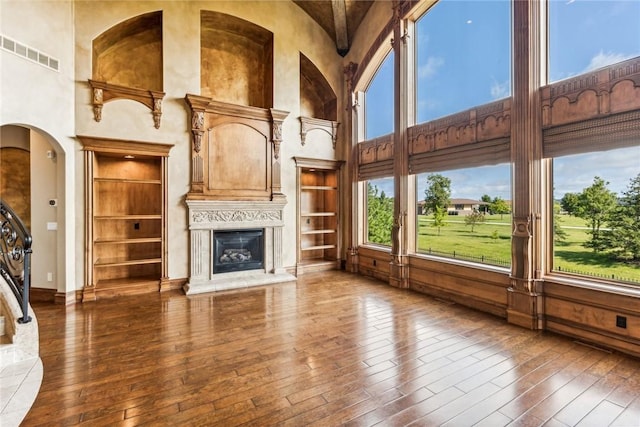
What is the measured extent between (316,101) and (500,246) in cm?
524

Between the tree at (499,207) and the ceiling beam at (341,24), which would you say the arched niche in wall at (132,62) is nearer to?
the ceiling beam at (341,24)

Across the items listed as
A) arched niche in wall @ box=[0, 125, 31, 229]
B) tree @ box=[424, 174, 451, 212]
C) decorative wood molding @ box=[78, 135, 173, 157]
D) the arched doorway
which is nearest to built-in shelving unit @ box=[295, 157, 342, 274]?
tree @ box=[424, 174, 451, 212]

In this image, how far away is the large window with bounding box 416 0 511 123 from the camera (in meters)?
4.25

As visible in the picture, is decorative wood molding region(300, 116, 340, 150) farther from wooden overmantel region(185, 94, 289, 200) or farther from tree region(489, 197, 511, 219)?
tree region(489, 197, 511, 219)

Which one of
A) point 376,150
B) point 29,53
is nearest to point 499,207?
point 376,150

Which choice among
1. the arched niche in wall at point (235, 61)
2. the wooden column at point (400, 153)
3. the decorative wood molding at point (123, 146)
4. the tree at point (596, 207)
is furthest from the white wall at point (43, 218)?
the tree at point (596, 207)

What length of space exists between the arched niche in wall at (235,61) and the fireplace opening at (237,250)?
2.74 meters

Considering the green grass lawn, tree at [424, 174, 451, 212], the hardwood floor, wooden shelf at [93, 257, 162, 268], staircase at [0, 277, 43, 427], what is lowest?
the hardwood floor

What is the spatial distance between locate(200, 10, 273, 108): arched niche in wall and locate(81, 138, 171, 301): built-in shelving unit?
6.36 ft

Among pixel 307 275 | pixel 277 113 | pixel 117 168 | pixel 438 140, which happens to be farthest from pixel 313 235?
pixel 117 168

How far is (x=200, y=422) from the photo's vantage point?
2055mm

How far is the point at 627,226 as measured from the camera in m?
3.21

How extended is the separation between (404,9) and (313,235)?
487 cm

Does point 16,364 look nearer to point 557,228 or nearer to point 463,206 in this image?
point 463,206
